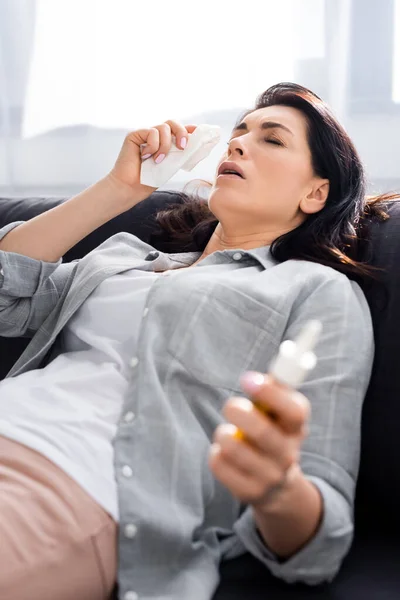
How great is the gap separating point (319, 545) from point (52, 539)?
0.32 m

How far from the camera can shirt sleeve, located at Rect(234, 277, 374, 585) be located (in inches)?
36.6

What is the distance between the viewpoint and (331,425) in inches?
39.8

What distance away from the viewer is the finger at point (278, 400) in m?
0.66

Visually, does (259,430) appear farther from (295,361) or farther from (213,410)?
(213,410)

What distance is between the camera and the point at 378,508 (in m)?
1.18

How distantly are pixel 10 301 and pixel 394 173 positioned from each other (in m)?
1.01

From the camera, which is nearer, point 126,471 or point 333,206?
point 126,471

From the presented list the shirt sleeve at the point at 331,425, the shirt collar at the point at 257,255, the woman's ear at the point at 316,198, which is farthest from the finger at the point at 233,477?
the woman's ear at the point at 316,198

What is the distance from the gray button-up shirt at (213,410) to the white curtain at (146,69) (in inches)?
30.5

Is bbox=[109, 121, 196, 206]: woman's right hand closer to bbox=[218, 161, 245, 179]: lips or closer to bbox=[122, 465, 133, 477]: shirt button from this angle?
bbox=[218, 161, 245, 179]: lips

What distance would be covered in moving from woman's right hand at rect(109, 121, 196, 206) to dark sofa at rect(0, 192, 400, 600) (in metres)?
0.39

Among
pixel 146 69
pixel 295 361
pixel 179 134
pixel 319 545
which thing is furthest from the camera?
pixel 146 69

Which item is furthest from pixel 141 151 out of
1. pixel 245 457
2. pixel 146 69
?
pixel 245 457

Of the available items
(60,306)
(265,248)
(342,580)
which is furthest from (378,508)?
(60,306)
